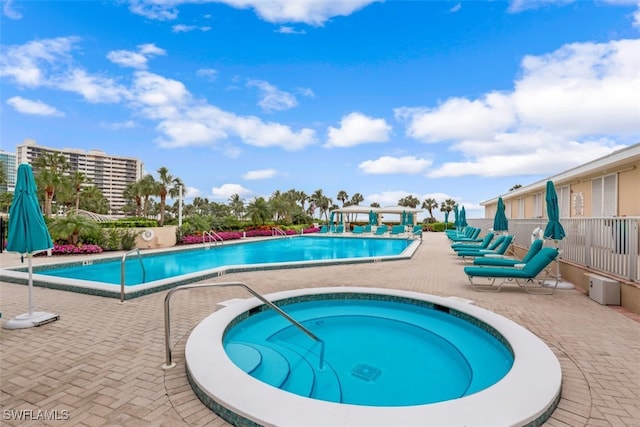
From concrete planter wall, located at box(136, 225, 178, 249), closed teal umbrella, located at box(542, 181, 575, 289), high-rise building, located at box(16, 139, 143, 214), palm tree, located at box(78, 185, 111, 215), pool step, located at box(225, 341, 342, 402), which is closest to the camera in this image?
pool step, located at box(225, 341, 342, 402)

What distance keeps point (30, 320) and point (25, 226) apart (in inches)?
51.7

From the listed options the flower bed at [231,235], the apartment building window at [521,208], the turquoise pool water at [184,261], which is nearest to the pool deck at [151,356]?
the turquoise pool water at [184,261]

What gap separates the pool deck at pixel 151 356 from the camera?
250 cm

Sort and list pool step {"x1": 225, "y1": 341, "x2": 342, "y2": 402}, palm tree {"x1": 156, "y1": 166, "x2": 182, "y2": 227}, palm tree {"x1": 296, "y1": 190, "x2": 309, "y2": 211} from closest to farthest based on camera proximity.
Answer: pool step {"x1": 225, "y1": 341, "x2": 342, "y2": 402}, palm tree {"x1": 156, "y1": 166, "x2": 182, "y2": 227}, palm tree {"x1": 296, "y1": 190, "x2": 309, "y2": 211}

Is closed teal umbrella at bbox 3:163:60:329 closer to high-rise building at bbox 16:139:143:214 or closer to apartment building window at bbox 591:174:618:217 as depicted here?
apartment building window at bbox 591:174:618:217

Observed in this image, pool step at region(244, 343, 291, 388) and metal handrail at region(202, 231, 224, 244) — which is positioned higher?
metal handrail at region(202, 231, 224, 244)

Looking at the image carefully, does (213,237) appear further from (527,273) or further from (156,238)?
(527,273)

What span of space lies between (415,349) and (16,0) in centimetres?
1196

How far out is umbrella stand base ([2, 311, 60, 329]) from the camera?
14.5 feet

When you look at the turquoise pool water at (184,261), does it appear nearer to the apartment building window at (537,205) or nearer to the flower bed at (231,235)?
the flower bed at (231,235)

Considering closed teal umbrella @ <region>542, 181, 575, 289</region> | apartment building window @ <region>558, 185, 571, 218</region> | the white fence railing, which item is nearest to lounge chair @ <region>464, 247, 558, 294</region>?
closed teal umbrella @ <region>542, 181, 575, 289</region>

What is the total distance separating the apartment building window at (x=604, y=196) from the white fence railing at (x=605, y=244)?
3693 millimetres

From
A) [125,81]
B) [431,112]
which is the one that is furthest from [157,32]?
[431,112]

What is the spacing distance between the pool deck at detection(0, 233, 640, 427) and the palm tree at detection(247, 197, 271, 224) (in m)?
21.8
